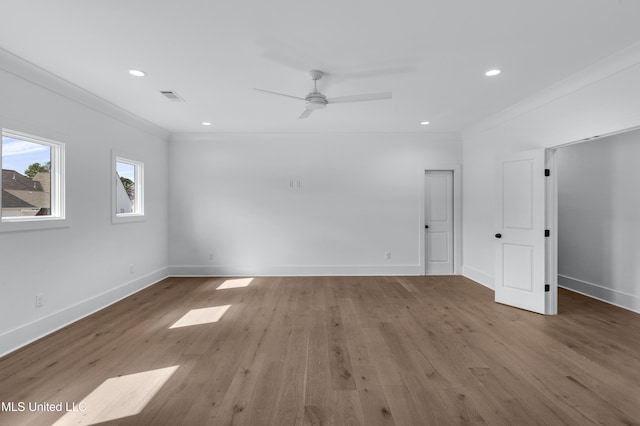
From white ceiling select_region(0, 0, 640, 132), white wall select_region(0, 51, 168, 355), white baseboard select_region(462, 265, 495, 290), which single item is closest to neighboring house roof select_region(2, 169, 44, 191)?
white wall select_region(0, 51, 168, 355)

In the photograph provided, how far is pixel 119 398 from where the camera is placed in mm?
2020

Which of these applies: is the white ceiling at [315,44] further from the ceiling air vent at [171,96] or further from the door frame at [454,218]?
the door frame at [454,218]

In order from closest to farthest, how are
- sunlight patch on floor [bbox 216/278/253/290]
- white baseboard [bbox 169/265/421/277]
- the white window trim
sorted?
the white window trim < sunlight patch on floor [bbox 216/278/253/290] < white baseboard [bbox 169/265/421/277]

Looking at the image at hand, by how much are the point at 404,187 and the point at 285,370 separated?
4.17m

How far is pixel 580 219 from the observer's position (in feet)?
15.0

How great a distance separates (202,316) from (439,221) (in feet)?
14.7

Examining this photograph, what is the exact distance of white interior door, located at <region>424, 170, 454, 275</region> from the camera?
5625 millimetres

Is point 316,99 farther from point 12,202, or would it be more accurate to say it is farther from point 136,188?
point 136,188

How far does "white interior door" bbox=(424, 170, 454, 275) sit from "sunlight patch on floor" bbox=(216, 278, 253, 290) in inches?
136

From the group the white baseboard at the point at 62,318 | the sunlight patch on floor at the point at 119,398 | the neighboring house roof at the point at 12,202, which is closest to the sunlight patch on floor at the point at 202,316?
the sunlight patch on floor at the point at 119,398

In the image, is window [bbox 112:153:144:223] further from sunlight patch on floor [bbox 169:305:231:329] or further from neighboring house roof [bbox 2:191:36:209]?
sunlight patch on floor [bbox 169:305:231:329]

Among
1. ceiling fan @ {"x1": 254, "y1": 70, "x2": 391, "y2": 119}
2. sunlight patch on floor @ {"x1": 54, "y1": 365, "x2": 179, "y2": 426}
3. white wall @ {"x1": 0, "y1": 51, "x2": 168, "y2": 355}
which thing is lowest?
sunlight patch on floor @ {"x1": 54, "y1": 365, "x2": 179, "y2": 426}

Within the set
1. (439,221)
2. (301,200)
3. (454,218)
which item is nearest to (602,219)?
(454,218)

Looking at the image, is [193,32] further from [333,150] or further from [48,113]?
[333,150]
